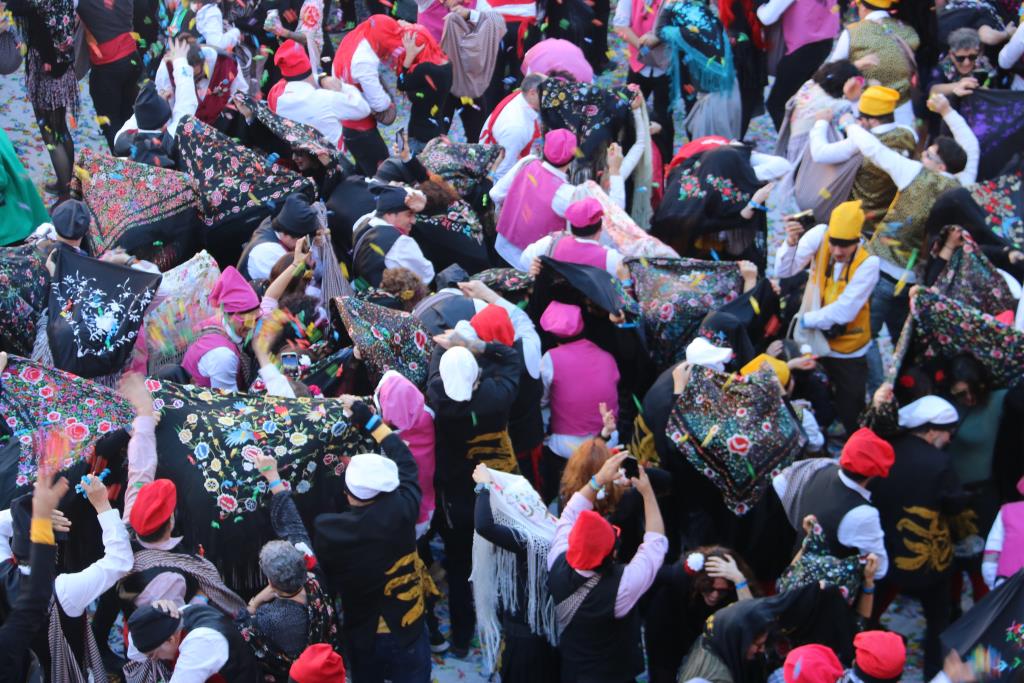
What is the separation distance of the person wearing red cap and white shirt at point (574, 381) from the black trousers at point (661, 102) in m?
3.62

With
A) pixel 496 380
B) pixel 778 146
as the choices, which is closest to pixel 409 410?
pixel 496 380

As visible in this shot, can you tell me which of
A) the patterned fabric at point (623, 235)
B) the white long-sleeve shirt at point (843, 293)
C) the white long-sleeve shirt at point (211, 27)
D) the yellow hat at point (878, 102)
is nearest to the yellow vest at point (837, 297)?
the white long-sleeve shirt at point (843, 293)

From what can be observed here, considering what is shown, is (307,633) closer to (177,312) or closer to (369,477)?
(369,477)

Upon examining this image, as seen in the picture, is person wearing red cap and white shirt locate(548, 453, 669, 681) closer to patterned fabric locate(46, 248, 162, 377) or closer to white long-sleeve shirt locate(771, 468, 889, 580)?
white long-sleeve shirt locate(771, 468, 889, 580)

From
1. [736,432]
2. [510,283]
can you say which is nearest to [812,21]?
[510,283]

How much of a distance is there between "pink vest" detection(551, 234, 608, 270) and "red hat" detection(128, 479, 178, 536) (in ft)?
8.71

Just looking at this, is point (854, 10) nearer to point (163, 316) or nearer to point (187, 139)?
point (187, 139)

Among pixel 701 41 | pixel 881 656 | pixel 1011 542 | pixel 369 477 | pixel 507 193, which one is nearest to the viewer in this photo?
pixel 881 656

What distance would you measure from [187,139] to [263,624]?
360cm

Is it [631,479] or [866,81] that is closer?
[631,479]

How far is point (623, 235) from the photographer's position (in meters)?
7.00

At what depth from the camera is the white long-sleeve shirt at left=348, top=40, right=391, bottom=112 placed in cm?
852

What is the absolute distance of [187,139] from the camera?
7.20 meters

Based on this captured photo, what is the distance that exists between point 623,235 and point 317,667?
3521 mm
